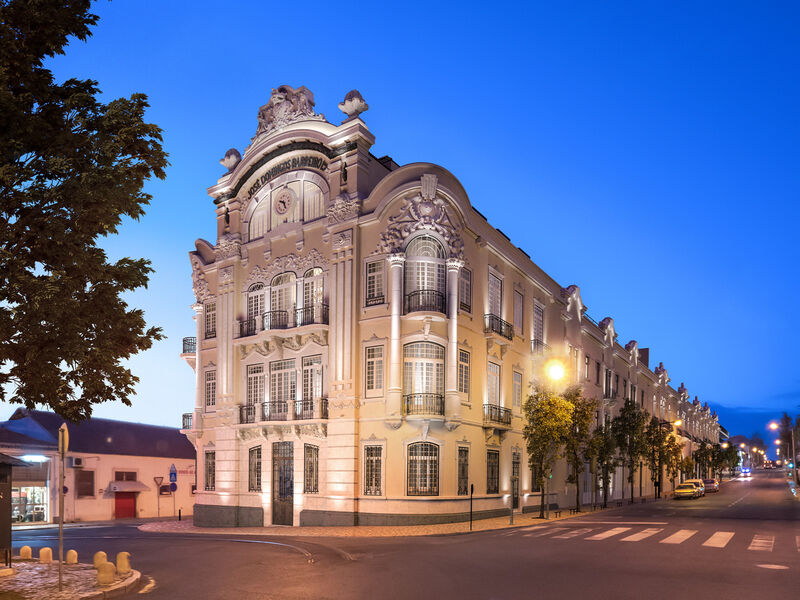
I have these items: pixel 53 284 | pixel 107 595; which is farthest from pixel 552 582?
pixel 53 284

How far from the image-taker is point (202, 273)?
1609 inches

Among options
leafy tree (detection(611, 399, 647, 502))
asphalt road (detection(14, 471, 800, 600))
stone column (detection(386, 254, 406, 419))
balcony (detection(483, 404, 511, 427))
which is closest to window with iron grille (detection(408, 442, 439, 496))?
stone column (detection(386, 254, 406, 419))

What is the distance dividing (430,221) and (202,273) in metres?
16.0

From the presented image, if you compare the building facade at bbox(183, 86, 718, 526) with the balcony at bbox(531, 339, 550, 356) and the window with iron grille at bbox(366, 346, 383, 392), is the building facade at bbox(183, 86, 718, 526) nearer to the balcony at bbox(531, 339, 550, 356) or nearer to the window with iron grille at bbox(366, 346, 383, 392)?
the window with iron grille at bbox(366, 346, 383, 392)

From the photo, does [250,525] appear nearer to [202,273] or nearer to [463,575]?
[202,273]

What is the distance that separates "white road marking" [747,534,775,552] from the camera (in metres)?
19.8

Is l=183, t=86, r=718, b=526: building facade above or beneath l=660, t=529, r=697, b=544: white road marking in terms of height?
above

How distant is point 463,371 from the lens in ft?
109

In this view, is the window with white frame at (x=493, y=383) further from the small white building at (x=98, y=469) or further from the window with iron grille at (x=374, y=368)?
the small white building at (x=98, y=469)

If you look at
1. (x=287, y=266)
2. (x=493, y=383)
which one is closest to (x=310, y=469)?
(x=287, y=266)

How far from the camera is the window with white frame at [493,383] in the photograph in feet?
119

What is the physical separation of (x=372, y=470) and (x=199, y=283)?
16499 millimetres

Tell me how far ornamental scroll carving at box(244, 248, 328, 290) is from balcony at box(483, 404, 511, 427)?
35.0 ft

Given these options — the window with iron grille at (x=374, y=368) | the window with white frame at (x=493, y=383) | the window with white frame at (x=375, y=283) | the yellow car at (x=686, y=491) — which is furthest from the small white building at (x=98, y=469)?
the yellow car at (x=686, y=491)
